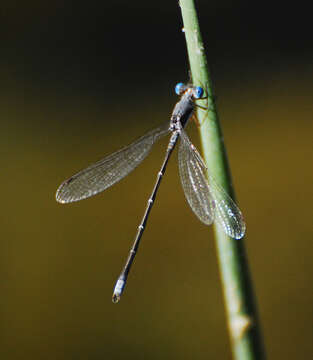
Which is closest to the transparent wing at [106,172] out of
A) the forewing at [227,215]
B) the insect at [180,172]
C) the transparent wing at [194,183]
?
the insect at [180,172]

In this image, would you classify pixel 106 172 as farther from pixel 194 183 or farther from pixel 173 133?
pixel 194 183

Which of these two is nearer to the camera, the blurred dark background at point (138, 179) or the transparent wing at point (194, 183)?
the transparent wing at point (194, 183)

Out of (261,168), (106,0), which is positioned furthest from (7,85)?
(261,168)

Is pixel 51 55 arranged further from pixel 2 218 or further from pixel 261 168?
pixel 261 168

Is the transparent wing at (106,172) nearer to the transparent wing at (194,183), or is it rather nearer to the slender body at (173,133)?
the slender body at (173,133)

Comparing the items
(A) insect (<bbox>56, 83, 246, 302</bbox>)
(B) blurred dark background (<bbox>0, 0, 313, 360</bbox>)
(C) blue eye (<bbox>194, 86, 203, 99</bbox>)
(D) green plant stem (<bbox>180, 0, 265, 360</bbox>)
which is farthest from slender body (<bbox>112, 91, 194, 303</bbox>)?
(B) blurred dark background (<bbox>0, 0, 313, 360</bbox>)

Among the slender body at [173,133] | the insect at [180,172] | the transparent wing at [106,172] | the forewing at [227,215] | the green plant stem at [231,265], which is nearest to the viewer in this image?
the green plant stem at [231,265]

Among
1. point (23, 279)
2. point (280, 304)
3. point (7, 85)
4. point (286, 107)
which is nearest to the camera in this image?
point (280, 304)
